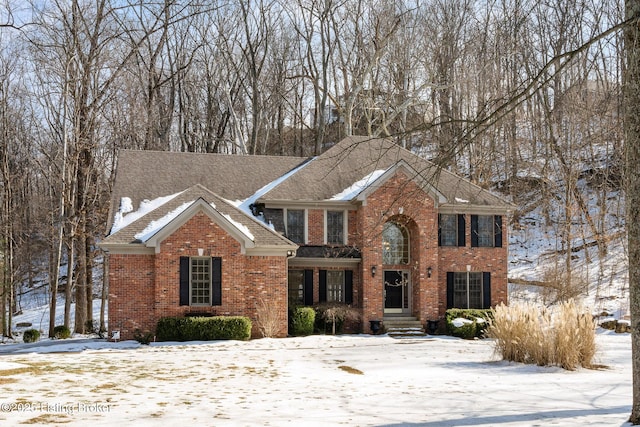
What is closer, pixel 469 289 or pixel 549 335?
pixel 549 335

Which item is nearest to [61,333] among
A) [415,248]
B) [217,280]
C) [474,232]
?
[217,280]

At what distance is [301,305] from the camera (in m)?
24.1

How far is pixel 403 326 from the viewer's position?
2431cm

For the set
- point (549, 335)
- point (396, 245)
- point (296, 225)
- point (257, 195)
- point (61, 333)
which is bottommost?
point (61, 333)

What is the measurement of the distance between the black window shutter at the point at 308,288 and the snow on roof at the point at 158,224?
495 centimetres

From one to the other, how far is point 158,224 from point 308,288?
19.2ft

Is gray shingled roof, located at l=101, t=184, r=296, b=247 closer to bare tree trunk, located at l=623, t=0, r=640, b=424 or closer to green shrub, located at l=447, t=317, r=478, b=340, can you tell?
green shrub, located at l=447, t=317, r=478, b=340

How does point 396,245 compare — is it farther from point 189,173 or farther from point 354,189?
point 189,173

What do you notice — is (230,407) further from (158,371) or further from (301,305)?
(301,305)

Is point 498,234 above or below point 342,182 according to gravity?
below

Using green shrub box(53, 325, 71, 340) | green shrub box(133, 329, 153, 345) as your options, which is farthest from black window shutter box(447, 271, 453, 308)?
green shrub box(53, 325, 71, 340)

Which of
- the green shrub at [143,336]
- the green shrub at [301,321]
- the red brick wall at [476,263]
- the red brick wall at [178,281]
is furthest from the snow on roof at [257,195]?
the red brick wall at [476,263]

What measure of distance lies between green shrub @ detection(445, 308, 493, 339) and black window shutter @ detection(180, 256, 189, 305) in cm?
940

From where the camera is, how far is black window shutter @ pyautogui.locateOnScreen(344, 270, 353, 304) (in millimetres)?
24625
